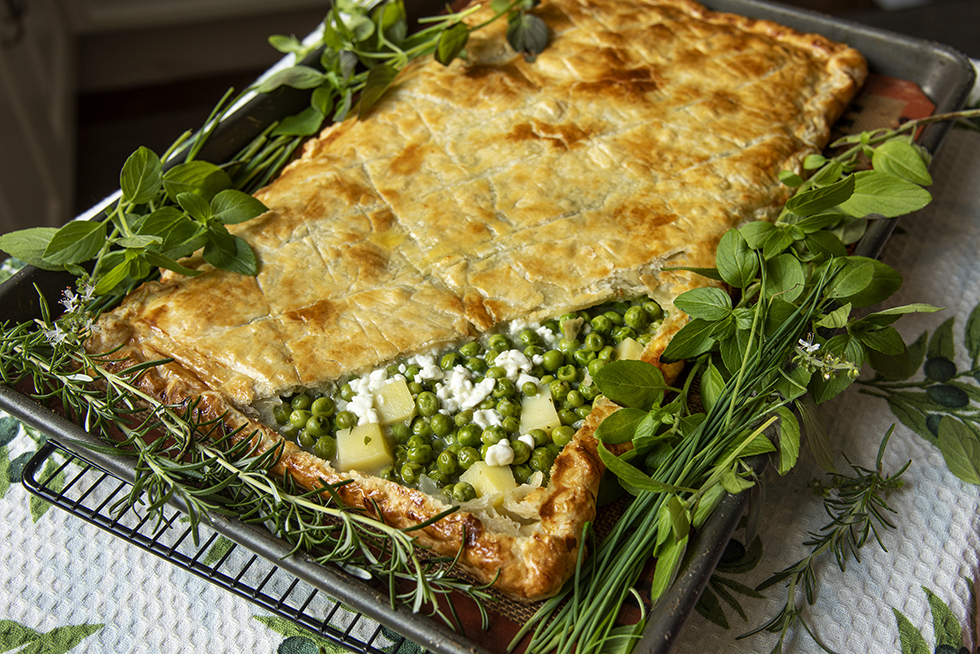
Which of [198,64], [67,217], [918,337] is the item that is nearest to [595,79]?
[918,337]

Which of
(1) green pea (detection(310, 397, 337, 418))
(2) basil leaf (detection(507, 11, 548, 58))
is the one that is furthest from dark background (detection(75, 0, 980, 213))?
(1) green pea (detection(310, 397, 337, 418))

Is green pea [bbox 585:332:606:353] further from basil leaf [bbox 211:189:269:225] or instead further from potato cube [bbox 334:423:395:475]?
basil leaf [bbox 211:189:269:225]

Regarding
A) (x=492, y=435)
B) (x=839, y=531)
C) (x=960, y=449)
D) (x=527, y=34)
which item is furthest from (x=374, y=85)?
(x=960, y=449)

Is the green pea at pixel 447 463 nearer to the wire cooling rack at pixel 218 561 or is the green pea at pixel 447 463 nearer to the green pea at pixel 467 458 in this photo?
the green pea at pixel 467 458

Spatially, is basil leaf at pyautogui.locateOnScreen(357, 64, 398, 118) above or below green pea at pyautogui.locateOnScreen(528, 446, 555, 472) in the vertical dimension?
above

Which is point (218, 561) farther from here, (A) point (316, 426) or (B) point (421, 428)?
(B) point (421, 428)
